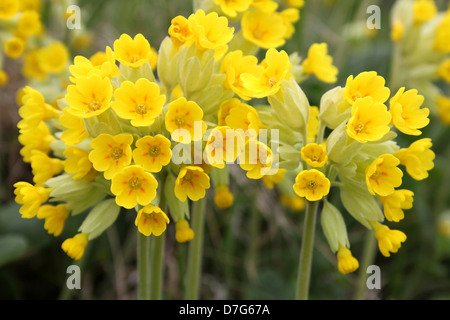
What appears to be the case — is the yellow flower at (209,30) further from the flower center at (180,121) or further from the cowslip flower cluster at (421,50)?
the cowslip flower cluster at (421,50)

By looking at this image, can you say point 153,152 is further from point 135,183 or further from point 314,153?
point 314,153

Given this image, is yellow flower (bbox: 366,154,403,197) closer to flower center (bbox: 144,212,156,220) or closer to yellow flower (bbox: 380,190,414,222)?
yellow flower (bbox: 380,190,414,222)

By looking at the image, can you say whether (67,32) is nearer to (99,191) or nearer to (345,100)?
(99,191)

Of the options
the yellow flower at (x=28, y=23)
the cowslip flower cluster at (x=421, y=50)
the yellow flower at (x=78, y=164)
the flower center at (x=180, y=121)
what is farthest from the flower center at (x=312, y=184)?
the yellow flower at (x=28, y=23)

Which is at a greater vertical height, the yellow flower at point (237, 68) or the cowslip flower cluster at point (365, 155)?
the yellow flower at point (237, 68)

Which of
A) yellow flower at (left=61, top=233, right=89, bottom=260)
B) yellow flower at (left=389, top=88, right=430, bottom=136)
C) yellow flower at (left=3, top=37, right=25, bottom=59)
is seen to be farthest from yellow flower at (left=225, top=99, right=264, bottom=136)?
yellow flower at (left=3, top=37, right=25, bottom=59)
